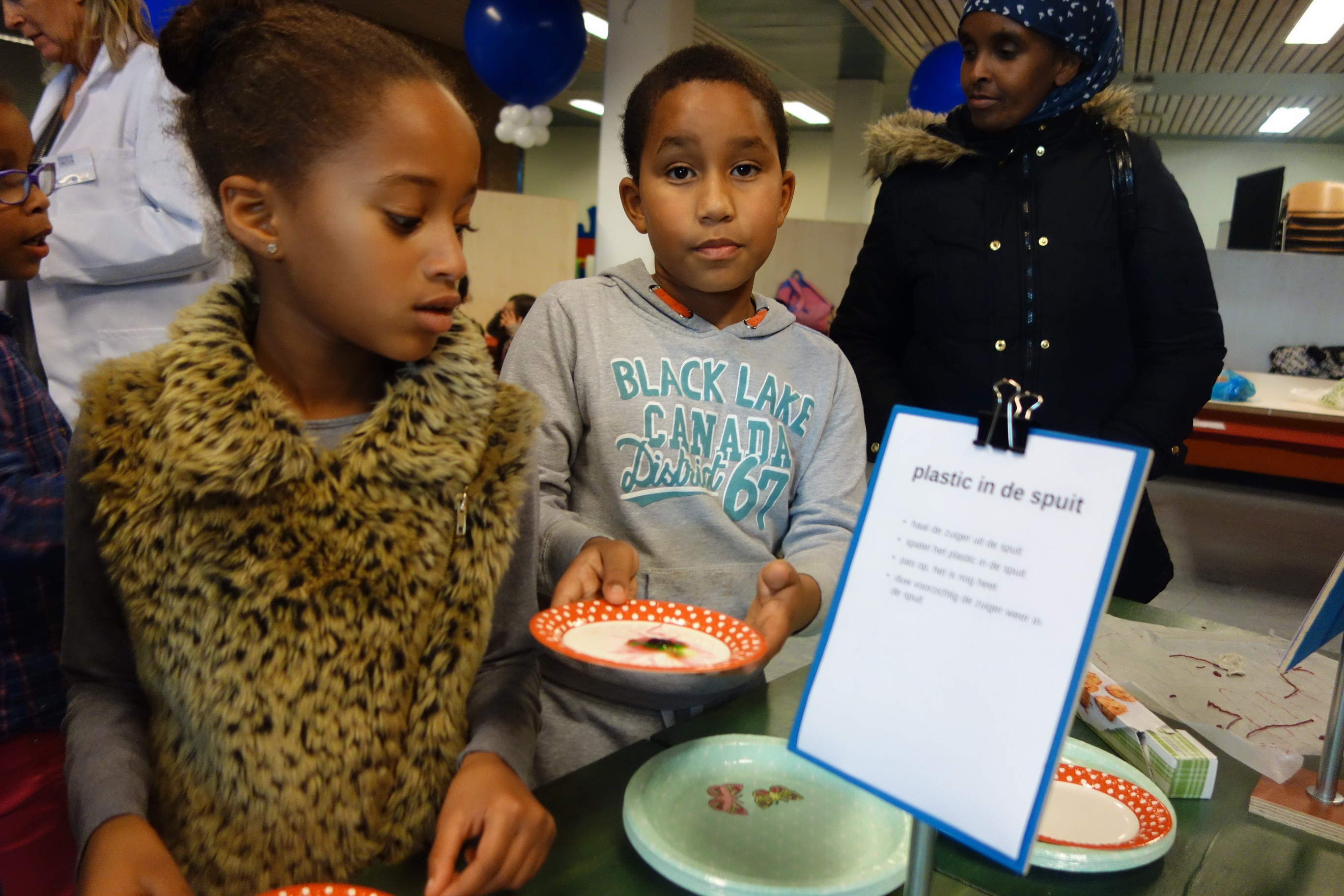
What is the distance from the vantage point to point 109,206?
1.65 meters

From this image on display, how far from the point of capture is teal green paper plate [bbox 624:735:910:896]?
723 millimetres

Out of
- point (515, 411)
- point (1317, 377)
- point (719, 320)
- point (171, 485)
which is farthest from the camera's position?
point (1317, 377)

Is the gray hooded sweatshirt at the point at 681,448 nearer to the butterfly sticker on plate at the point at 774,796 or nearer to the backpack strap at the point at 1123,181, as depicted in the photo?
the butterfly sticker on plate at the point at 774,796

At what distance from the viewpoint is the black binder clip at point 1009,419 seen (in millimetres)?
515

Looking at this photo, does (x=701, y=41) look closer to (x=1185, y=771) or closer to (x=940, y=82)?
(x=940, y=82)

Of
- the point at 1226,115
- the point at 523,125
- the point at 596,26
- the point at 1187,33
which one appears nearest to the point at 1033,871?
the point at 523,125

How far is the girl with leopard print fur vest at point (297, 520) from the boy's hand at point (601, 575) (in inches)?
3.4

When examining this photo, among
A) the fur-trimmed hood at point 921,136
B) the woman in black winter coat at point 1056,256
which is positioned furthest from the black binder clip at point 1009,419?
the fur-trimmed hood at point 921,136

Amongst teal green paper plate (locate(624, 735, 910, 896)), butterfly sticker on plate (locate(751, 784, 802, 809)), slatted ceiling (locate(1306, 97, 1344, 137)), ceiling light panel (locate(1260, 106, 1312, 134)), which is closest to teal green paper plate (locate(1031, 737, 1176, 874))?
teal green paper plate (locate(624, 735, 910, 896))

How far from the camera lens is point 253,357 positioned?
33.4 inches

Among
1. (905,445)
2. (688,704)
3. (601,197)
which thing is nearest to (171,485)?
(905,445)

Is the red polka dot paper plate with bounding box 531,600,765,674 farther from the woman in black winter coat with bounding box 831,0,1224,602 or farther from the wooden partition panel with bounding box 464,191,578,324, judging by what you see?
the wooden partition panel with bounding box 464,191,578,324

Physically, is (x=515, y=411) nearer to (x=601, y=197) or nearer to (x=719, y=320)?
(x=719, y=320)

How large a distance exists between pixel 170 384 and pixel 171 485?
9cm
